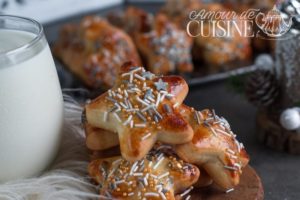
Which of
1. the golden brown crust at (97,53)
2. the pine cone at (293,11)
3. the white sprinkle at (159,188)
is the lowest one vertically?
the golden brown crust at (97,53)

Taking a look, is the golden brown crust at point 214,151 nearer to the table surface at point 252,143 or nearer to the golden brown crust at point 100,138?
the golden brown crust at point 100,138

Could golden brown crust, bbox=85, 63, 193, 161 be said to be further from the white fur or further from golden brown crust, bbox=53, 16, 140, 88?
golden brown crust, bbox=53, 16, 140, 88

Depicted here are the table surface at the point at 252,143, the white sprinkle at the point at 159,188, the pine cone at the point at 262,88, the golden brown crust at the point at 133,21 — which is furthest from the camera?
the golden brown crust at the point at 133,21

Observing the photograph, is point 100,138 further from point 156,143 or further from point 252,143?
point 252,143

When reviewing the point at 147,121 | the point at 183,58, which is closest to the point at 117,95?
the point at 147,121

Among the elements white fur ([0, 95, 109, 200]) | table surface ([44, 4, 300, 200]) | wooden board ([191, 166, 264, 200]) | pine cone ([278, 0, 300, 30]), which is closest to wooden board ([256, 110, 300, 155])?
table surface ([44, 4, 300, 200])
